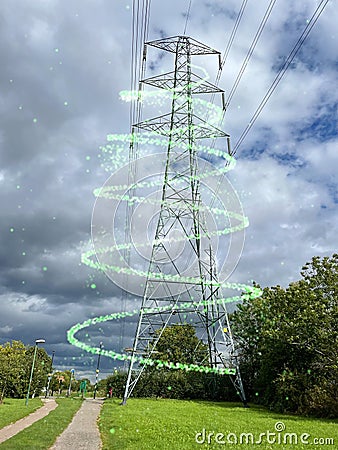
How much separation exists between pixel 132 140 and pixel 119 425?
57.4 feet

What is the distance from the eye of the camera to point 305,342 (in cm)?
2553

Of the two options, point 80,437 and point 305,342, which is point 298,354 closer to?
point 305,342

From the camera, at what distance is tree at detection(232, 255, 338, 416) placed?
2455cm

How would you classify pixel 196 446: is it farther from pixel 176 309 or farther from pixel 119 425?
pixel 176 309

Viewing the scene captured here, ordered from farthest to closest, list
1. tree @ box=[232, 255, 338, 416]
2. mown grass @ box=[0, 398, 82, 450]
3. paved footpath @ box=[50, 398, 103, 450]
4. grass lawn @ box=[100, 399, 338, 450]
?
tree @ box=[232, 255, 338, 416] < grass lawn @ box=[100, 399, 338, 450] < paved footpath @ box=[50, 398, 103, 450] < mown grass @ box=[0, 398, 82, 450]

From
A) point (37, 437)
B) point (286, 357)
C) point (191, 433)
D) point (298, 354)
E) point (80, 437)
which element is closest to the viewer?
point (37, 437)

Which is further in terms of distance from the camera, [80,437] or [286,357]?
[286,357]

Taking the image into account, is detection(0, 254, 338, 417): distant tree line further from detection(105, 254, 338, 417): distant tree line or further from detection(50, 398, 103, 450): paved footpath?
detection(50, 398, 103, 450): paved footpath

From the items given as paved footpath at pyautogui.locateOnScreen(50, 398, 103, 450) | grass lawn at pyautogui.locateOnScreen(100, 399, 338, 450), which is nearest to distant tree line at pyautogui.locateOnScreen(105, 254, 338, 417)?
grass lawn at pyautogui.locateOnScreen(100, 399, 338, 450)

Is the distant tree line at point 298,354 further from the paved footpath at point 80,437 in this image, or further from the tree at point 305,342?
the paved footpath at point 80,437

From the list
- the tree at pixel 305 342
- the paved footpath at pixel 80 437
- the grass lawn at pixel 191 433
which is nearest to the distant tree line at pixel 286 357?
the tree at pixel 305 342

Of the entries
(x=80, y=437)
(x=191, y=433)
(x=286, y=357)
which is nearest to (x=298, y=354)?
(x=286, y=357)

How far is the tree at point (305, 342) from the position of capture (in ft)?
80.5

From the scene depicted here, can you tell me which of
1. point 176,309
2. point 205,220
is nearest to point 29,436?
point 176,309
